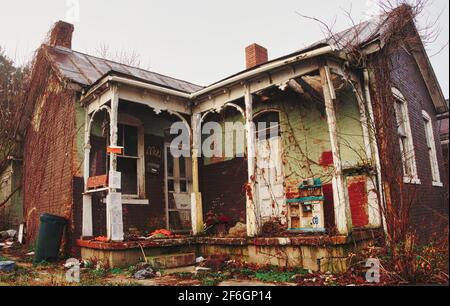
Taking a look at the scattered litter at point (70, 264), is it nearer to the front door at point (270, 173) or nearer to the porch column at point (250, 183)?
the porch column at point (250, 183)

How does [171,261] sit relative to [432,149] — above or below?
below

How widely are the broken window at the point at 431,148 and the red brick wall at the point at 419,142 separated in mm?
248

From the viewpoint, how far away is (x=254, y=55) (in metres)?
12.0

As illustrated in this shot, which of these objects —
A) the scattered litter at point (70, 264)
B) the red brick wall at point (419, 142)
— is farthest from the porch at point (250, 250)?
the red brick wall at point (419, 142)

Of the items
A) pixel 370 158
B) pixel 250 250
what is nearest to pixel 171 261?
pixel 250 250

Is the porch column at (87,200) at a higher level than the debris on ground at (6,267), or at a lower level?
higher

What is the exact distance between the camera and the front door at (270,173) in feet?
28.2

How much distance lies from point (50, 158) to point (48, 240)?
2964 mm

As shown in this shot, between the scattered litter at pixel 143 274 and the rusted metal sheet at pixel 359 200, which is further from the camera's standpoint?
the rusted metal sheet at pixel 359 200

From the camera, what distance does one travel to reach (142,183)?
909 centimetres

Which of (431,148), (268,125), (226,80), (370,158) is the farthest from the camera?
(431,148)

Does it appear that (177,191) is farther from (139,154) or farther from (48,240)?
(48,240)
